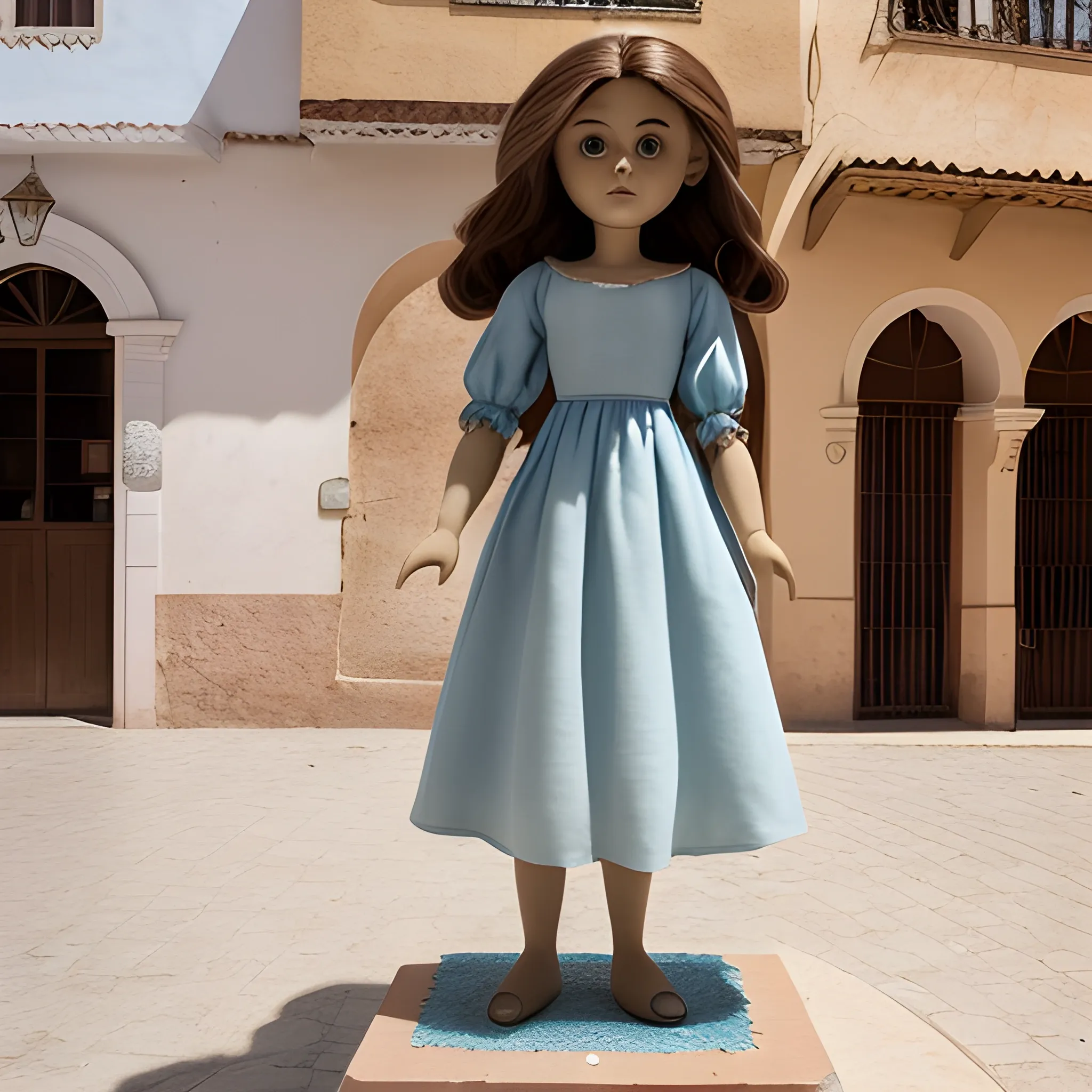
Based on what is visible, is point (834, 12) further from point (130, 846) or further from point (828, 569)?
point (130, 846)

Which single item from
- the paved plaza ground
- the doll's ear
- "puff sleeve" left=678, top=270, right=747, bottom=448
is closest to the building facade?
the paved plaza ground

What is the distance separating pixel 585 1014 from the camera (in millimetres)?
2369

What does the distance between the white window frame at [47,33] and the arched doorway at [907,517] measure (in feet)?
19.9

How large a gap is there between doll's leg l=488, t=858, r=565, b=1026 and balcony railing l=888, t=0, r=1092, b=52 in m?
7.63

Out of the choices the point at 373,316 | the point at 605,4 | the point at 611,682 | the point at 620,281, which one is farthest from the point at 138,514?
the point at 611,682

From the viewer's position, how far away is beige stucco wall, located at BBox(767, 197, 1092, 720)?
8.34 m

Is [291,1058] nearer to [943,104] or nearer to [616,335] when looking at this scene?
[616,335]

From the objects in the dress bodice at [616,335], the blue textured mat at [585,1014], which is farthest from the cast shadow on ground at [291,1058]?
the dress bodice at [616,335]

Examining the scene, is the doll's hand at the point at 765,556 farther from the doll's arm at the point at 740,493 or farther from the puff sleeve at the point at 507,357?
the puff sleeve at the point at 507,357

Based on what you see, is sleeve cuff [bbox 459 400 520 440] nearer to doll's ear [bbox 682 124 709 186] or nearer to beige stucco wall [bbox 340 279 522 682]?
doll's ear [bbox 682 124 709 186]

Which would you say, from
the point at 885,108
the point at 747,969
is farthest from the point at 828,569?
the point at 747,969

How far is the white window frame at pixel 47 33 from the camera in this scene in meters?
7.61

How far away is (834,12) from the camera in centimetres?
795

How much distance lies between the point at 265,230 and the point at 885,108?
4457mm
